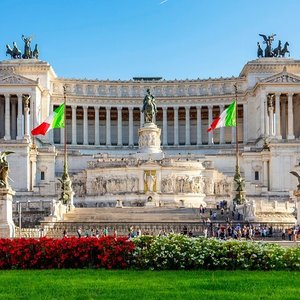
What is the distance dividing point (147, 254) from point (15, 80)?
289 ft

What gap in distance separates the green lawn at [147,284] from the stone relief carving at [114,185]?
6344 centimetres

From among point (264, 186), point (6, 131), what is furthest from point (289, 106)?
point (6, 131)

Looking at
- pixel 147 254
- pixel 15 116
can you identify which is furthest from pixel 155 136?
pixel 147 254

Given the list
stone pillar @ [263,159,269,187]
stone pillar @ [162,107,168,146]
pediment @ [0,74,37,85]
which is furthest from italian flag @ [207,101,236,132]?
stone pillar @ [162,107,168,146]

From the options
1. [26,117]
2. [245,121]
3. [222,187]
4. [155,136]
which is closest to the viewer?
[222,187]

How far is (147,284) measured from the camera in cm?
2539

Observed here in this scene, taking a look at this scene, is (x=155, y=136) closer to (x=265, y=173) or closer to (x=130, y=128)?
(x=265, y=173)

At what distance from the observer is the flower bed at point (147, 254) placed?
30625mm

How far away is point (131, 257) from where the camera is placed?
1228 inches

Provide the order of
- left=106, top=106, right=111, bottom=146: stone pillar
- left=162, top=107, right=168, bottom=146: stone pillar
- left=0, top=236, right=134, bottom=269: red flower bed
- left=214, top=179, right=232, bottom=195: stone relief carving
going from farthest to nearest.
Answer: left=162, top=107, right=168, bottom=146: stone pillar
left=106, top=106, right=111, bottom=146: stone pillar
left=214, top=179, right=232, bottom=195: stone relief carving
left=0, top=236, right=134, bottom=269: red flower bed

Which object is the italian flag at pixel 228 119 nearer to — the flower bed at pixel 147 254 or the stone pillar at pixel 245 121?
the stone pillar at pixel 245 121

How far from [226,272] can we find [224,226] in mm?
28888

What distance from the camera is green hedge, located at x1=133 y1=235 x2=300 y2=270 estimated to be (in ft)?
100

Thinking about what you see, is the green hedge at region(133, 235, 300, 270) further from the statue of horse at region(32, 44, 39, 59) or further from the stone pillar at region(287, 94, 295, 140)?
the statue of horse at region(32, 44, 39, 59)
